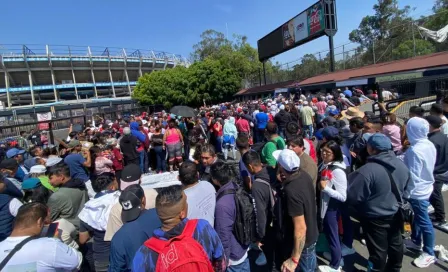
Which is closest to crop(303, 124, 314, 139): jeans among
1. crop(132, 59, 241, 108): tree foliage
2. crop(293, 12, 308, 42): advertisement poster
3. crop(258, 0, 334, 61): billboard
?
crop(258, 0, 334, 61): billboard

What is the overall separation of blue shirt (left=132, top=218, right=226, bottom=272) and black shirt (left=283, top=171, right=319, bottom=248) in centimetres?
75

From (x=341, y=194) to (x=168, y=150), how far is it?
17.6 feet

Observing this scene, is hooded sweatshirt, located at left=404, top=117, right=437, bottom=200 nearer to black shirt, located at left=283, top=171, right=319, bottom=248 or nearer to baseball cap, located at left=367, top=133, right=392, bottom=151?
baseball cap, located at left=367, top=133, right=392, bottom=151

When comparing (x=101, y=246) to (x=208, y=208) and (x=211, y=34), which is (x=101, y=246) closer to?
(x=208, y=208)

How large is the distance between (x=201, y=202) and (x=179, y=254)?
1.05m

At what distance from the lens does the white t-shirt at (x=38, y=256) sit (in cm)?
191

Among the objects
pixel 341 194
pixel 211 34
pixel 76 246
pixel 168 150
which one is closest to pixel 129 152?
pixel 168 150

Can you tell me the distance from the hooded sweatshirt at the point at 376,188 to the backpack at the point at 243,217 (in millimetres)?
→ 1094

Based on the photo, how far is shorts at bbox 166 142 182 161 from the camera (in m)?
7.44

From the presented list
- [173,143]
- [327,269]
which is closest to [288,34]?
[173,143]

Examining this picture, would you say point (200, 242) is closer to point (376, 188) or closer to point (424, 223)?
point (376, 188)

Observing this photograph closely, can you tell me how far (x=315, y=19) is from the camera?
2353cm

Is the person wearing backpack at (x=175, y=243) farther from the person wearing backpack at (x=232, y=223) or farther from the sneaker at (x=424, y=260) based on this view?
the sneaker at (x=424, y=260)

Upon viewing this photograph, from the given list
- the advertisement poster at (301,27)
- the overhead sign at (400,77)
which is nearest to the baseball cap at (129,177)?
the overhead sign at (400,77)
